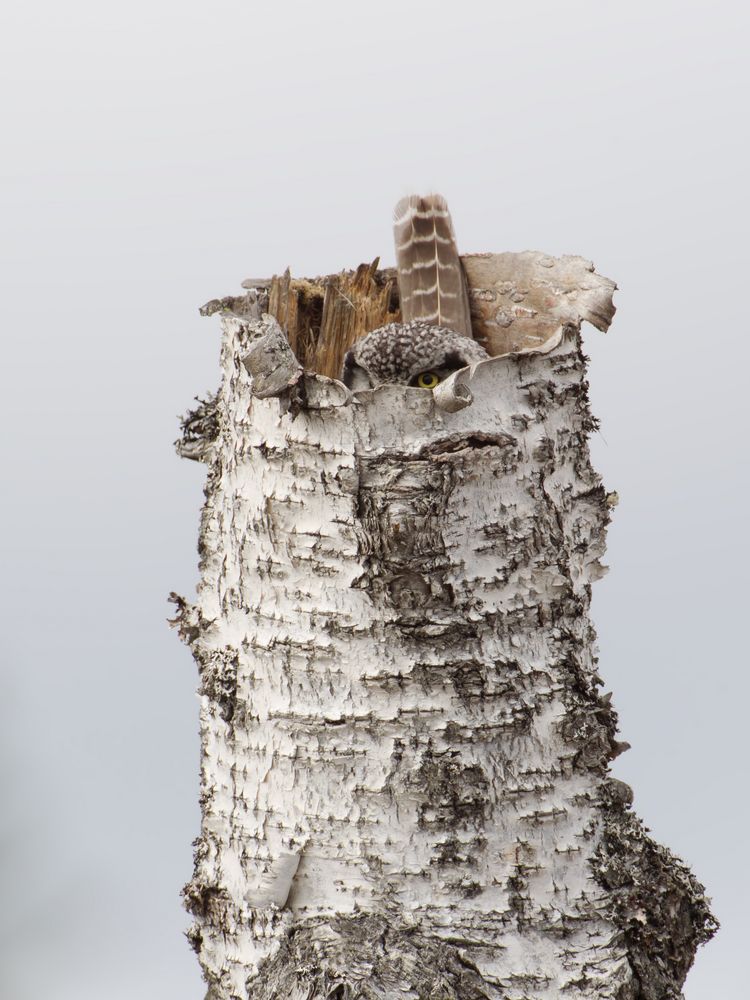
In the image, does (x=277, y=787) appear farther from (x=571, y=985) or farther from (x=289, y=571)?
(x=571, y=985)

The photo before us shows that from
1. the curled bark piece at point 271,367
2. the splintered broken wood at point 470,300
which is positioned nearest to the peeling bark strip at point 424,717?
the curled bark piece at point 271,367

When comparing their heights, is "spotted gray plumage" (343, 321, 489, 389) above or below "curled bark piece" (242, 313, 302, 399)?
above

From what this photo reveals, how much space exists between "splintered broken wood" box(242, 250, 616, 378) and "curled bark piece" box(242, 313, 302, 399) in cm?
49

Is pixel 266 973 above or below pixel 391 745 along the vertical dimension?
below

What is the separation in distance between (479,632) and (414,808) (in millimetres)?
246

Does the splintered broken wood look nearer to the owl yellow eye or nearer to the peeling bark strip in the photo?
the owl yellow eye

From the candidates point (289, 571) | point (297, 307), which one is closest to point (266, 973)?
point (289, 571)

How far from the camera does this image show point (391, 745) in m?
1.70

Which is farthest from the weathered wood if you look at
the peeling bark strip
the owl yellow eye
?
the peeling bark strip

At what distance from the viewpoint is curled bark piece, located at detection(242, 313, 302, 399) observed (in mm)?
1667

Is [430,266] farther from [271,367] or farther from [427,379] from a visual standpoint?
[271,367]

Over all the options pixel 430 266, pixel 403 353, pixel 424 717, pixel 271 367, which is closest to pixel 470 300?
pixel 430 266

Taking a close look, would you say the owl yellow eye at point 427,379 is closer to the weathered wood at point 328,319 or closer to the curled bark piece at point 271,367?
the weathered wood at point 328,319

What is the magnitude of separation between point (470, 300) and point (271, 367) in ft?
2.65
